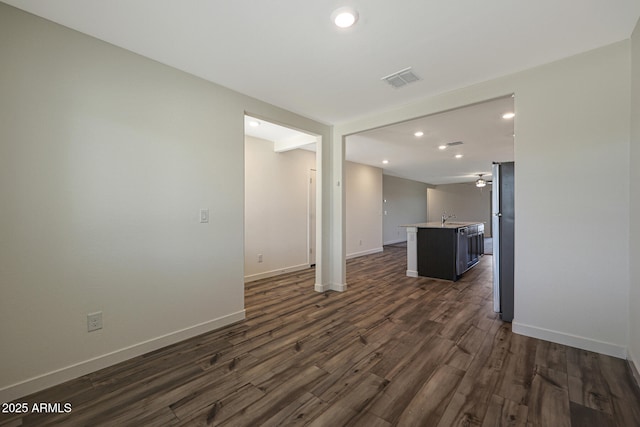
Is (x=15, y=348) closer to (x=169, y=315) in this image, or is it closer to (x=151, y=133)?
(x=169, y=315)

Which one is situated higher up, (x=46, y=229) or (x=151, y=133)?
(x=151, y=133)

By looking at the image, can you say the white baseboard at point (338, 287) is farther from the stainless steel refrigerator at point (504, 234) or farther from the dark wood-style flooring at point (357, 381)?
the stainless steel refrigerator at point (504, 234)

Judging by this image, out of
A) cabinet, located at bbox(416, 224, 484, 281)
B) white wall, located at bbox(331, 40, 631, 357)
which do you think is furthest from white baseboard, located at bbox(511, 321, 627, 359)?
cabinet, located at bbox(416, 224, 484, 281)

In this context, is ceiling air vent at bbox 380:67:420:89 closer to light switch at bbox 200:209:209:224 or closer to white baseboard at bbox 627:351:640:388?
light switch at bbox 200:209:209:224

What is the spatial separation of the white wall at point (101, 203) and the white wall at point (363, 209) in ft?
14.9

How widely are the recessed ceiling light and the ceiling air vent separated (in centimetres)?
86

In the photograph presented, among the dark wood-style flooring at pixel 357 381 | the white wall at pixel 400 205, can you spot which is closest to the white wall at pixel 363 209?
the white wall at pixel 400 205

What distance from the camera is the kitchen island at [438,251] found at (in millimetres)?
4508

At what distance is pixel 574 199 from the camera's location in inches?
87.9

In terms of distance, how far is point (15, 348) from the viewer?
168 centimetres

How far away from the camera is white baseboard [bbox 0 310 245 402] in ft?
5.54

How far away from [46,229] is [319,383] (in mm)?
2219

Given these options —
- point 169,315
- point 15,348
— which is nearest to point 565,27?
point 169,315

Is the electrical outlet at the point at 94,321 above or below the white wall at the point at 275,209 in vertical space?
below
